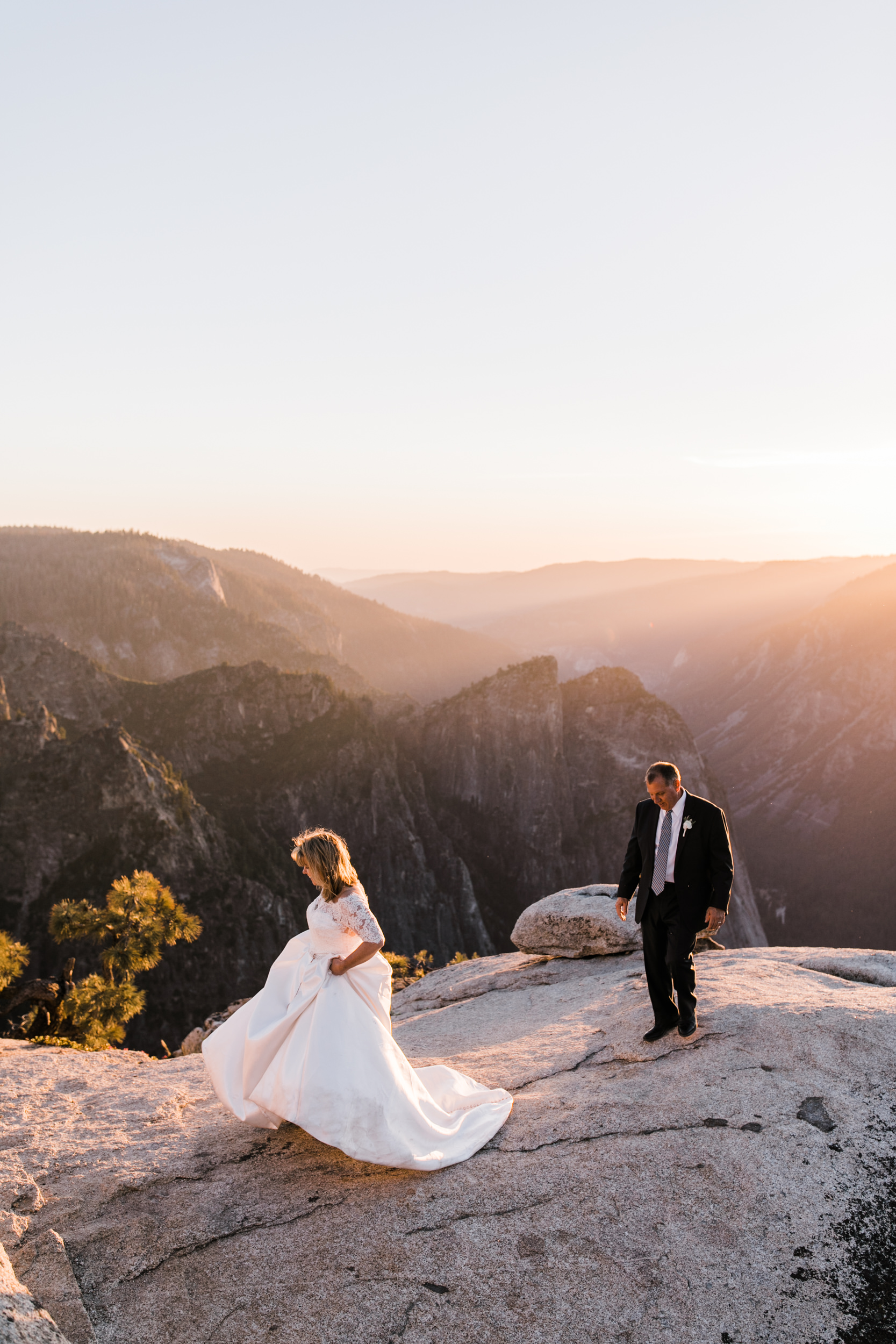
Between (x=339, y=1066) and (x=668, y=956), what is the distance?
349cm

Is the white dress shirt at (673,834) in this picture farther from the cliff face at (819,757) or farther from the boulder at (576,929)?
the cliff face at (819,757)

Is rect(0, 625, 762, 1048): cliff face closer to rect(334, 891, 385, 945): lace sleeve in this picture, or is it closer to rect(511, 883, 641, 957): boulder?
rect(511, 883, 641, 957): boulder

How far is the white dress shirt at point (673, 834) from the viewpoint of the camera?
693 cm

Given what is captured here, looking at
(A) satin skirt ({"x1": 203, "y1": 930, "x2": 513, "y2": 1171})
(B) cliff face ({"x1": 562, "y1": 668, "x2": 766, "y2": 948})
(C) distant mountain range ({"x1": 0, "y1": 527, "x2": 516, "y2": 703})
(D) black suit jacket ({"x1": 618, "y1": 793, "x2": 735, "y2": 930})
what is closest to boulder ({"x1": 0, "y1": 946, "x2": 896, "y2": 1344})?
(A) satin skirt ({"x1": 203, "y1": 930, "x2": 513, "y2": 1171})

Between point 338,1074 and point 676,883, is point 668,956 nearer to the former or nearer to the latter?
point 676,883

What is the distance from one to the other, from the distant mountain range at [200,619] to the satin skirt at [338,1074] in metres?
54.6

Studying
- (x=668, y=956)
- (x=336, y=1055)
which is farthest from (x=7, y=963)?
(x=668, y=956)

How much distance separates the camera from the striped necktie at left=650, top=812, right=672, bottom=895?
22.9ft

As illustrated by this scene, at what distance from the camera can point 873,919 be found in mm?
61906

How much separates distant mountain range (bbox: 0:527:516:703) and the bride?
54.6 meters

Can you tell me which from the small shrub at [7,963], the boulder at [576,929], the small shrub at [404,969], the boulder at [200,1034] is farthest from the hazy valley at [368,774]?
the boulder at [576,929]

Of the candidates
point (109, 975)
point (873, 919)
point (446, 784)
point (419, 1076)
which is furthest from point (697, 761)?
point (419, 1076)

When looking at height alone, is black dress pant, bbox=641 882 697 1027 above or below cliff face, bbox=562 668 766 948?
above

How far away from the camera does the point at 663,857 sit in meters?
7.00
